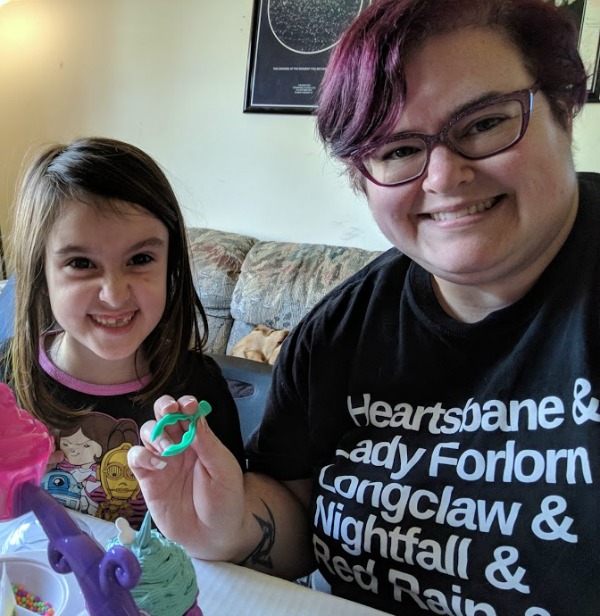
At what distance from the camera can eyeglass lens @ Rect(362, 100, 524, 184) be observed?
60 cm

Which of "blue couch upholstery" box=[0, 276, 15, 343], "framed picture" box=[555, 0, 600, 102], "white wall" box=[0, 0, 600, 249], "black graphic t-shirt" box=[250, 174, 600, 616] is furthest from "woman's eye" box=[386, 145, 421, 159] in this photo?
"white wall" box=[0, 0, 600, 249]

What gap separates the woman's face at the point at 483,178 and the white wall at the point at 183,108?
1.82 meters

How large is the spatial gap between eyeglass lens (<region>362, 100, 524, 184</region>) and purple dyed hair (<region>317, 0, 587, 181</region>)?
36 mm

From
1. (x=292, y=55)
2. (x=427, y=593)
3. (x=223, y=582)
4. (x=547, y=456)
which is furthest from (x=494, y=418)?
(x=292, y=55)

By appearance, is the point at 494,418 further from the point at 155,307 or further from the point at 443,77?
the point at 155,307

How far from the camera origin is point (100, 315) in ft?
2.88

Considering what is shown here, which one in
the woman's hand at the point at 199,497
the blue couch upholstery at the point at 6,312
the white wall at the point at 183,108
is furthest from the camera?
the white wall at the point at 183,108

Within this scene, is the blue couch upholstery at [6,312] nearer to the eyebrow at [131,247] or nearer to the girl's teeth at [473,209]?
the eyebrow at [131,247]

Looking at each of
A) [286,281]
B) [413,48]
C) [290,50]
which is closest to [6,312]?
[413,48]

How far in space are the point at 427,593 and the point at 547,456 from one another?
0.72 feet

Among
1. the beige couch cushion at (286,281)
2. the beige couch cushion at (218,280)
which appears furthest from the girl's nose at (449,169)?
the beige couch cushion at (218,280)

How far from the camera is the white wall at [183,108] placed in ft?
8.36

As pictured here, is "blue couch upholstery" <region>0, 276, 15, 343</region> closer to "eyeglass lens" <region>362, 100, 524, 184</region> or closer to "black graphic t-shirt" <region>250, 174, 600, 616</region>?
"black graphic t-shirt" <region>250, 174, 600, 616</region>

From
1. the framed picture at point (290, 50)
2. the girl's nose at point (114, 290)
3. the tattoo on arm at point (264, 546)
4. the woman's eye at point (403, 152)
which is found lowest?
the tattoo on arm at point (264, 546)
